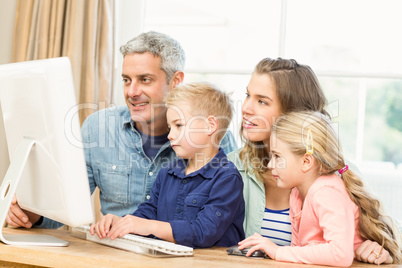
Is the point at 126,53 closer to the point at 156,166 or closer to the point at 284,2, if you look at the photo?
the point at 156,166

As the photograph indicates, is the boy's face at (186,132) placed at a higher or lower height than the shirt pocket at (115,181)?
higher

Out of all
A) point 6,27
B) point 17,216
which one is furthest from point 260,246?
point 6,27

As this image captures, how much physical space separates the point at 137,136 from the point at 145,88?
206 millimetres

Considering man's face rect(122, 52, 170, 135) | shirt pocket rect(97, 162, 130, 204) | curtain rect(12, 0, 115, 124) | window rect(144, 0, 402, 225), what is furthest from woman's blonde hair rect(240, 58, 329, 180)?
curtain rect(12, 0, 115, 124)

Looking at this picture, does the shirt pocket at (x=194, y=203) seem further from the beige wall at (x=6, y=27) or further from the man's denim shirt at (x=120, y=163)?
the beige wall at (x=6, y=27)

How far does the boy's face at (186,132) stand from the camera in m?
1.62

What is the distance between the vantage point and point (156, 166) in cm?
199

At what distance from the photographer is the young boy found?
1.40 metres

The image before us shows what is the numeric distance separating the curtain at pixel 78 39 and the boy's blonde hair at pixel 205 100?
38.1 inches

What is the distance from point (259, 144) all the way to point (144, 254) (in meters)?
0.73

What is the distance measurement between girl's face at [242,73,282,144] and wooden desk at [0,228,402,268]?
1.66 feet

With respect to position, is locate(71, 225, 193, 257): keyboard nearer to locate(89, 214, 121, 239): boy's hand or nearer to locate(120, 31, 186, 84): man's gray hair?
locate(89, 214, 121, 239): boy's hand

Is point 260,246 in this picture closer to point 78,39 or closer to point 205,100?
point 205,100

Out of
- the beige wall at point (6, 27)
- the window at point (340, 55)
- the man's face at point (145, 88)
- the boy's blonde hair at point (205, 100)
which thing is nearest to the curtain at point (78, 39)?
the beige wall at point (6, 27)
